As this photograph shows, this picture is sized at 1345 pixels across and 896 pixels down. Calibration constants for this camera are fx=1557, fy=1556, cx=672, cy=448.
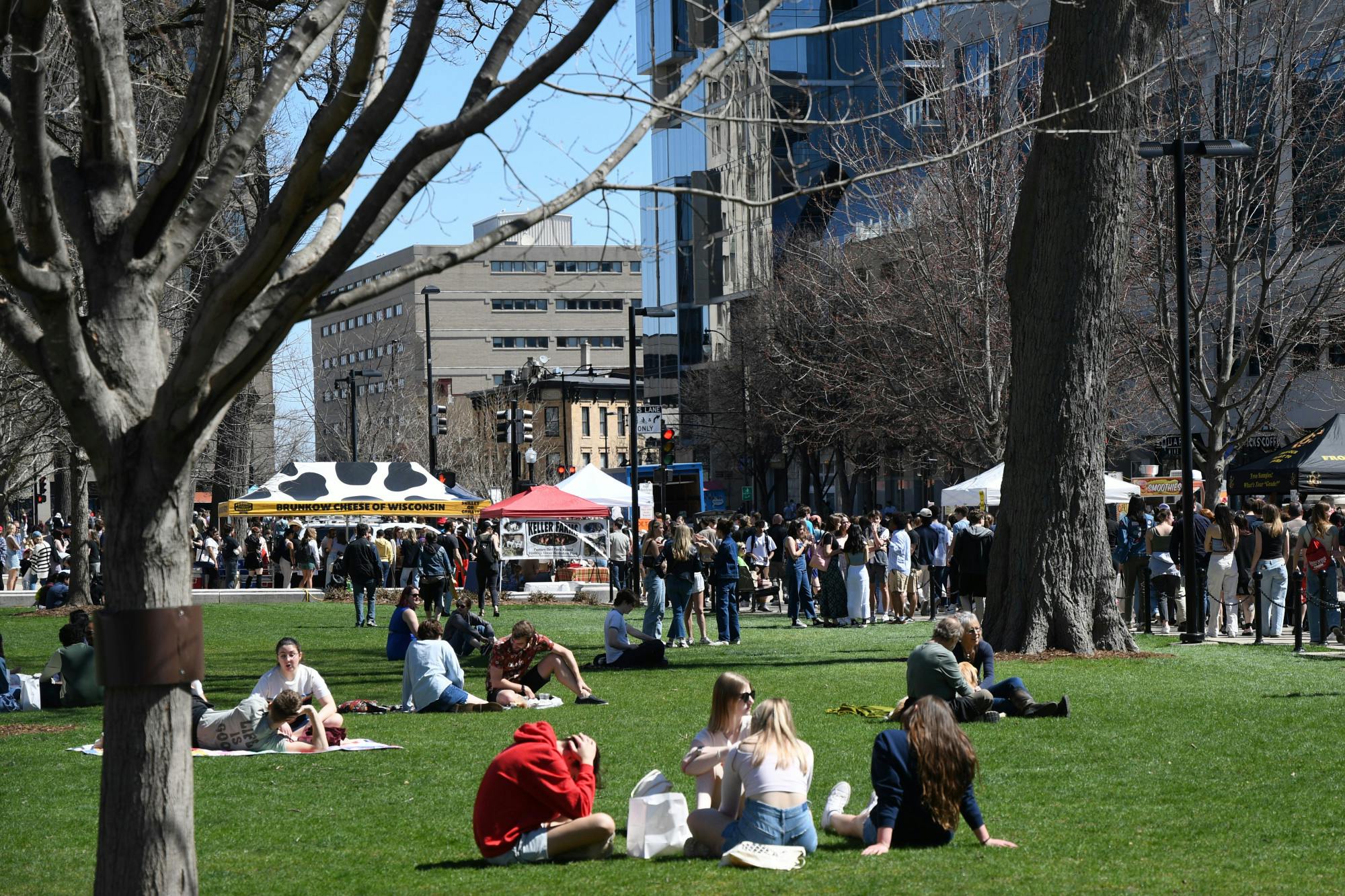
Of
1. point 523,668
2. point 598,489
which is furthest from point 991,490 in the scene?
point 523,668

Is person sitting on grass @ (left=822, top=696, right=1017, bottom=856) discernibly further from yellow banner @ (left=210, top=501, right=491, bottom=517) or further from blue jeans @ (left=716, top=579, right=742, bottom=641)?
yellow banner @ (left=210, top=501, right=491, bottom=517)

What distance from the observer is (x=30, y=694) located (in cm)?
1591

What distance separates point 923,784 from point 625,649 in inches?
456

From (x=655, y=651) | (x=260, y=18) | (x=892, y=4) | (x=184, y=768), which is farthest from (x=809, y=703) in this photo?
(x=892, y=4)

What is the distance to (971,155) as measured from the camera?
33156 millimetres

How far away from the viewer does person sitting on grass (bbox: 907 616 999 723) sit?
11648 millimetres

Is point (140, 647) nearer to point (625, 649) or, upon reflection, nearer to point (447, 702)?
point (447, 702)

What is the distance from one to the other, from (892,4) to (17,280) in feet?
142

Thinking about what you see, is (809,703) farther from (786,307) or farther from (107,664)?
(786,307)

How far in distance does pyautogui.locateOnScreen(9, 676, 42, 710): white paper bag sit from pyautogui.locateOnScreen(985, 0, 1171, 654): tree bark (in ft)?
36.4

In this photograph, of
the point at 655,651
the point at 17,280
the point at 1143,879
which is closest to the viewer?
the point at 17,280

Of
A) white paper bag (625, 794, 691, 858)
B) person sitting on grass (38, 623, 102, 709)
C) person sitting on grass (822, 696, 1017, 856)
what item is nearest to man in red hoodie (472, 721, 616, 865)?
white paper bag (625, 794, 691, 858)

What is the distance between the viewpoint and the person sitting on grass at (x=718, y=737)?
8.86 m

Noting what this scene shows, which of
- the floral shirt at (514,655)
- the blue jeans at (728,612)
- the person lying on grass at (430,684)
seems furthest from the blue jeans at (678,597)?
the person lying on grass at (430,684)
